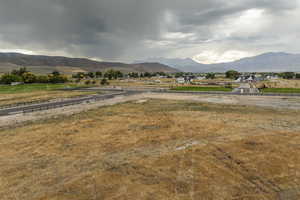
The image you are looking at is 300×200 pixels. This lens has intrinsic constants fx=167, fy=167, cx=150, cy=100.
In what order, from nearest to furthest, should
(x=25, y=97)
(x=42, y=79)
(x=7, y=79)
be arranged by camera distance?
(x=25, y=97) → (x=7, y=79) → (x=42, y=79)

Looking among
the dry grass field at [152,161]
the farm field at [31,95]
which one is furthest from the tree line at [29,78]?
the dry grass field at [152,161]

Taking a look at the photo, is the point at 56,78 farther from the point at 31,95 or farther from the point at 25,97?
the point at 25,97

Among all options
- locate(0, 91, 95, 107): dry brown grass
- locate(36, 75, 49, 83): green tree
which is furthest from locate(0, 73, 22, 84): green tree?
locate(0, 91, 95, 107): dry brown grass

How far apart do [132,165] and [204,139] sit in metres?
6.93

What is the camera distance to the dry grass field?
782cm

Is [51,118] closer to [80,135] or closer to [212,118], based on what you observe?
[80,135]

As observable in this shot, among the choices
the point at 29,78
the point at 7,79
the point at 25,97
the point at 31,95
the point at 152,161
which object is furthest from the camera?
the point at 29,78

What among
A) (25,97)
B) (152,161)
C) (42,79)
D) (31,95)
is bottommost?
(152,161)

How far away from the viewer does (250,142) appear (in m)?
13.2

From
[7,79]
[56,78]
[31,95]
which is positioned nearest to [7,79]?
[7,79]

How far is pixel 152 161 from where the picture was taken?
10523 millimetres

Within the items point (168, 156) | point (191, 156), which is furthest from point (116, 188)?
point (191, 156)

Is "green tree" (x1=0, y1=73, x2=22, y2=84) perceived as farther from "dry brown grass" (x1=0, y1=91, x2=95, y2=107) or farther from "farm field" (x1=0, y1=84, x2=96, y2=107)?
"dry brown grass" (x1=0, y1=91, x2=95, y2=107)

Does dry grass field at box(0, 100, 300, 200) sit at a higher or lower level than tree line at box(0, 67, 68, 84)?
lower
